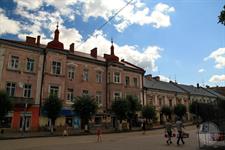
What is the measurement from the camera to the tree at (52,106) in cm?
3012

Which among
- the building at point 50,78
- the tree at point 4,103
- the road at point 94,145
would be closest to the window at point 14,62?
the building at point 50,78

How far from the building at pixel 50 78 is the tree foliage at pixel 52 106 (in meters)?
1.94

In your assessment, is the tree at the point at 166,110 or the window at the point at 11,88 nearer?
the window at the point at 11,88

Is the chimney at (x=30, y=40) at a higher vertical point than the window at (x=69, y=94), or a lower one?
higher

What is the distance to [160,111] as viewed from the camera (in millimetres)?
48906

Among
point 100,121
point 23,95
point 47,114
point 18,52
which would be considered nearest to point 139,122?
point 100,121

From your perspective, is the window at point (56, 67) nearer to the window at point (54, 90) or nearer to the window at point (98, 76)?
the window at point (54, 90)

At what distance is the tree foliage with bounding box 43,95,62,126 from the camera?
30.1 m

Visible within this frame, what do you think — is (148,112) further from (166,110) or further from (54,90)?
(54,90)

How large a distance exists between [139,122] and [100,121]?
8097mm

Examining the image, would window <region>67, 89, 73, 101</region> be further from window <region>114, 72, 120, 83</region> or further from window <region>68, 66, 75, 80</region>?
window <region>114, 72, 120, 83</region>

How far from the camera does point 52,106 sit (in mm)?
30094

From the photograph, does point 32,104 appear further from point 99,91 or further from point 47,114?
point 99,91

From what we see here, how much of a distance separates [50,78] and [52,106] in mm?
5065
